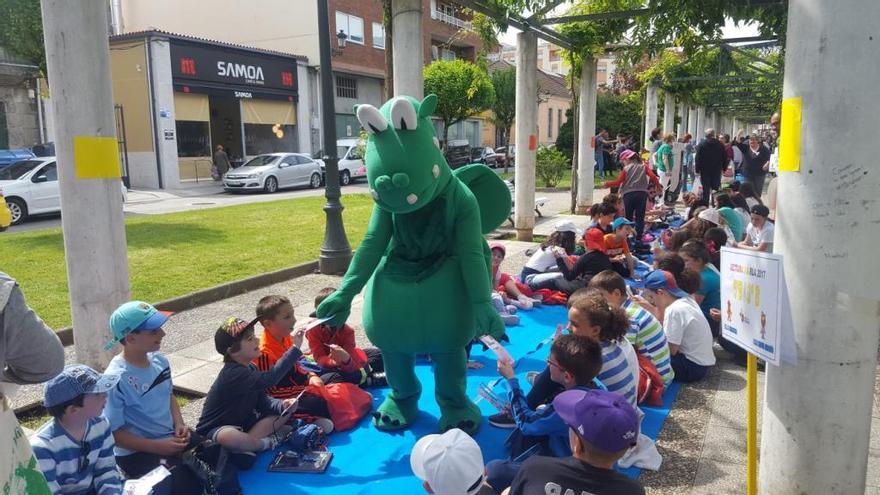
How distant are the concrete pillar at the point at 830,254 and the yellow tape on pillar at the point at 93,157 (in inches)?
175

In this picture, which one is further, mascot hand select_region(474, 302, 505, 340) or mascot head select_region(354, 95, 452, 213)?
mascot hand select_region(474, 302, 505, 340)

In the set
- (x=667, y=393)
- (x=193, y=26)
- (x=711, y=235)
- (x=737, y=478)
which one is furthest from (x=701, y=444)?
(x=193, y=26)

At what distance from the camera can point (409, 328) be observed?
4.15m

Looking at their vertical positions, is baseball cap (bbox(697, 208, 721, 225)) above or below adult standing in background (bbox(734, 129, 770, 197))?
below

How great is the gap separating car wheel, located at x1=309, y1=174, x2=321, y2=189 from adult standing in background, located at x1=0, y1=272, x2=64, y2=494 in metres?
22.5

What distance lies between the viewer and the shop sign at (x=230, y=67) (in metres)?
25.2

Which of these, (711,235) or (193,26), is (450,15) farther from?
(711,235)

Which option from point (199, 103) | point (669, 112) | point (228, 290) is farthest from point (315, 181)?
point (228, 290)

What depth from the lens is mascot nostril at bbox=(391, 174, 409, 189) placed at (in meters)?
3.72

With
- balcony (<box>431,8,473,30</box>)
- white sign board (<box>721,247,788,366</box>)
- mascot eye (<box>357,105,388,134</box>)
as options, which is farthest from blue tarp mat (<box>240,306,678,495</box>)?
balcony (<box>431,8,473,30</box>)

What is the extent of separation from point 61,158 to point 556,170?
1872 cm

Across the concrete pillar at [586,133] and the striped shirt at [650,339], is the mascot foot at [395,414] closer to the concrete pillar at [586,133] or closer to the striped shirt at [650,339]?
the striped shirt at [650,339]

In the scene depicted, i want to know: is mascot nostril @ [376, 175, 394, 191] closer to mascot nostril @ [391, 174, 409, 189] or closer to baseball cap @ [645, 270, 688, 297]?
mascot nostril @ [391, 174, 409, 189]

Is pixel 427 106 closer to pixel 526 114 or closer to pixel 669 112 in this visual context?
pixel 526 114
